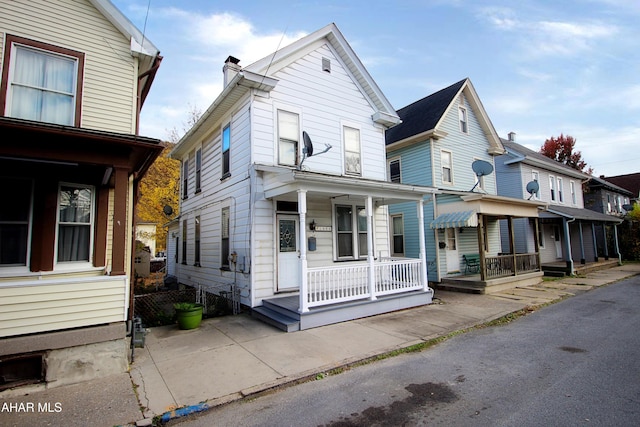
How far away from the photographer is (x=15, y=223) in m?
5.39

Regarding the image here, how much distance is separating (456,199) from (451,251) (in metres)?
2.49

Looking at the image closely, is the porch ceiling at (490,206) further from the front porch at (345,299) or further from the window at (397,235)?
the front porch at (345,299)

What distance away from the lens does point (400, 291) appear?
9.04m

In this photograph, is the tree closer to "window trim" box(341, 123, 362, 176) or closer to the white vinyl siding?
"window trim" box(341, 123, 362, 176)

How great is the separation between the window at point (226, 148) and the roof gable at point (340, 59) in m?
2.27

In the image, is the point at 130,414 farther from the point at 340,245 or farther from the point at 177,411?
the point at 340,245

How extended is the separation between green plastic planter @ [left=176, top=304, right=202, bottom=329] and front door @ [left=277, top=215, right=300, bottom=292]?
2184 millimetres

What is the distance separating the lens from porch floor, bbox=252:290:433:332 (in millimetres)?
6984

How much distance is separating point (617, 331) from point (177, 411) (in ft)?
28.0

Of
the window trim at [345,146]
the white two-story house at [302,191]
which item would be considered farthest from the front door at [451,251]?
the window trim at [345,146]

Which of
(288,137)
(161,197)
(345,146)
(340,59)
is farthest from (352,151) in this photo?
(161,197)

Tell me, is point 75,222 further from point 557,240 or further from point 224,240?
→ point 557,240

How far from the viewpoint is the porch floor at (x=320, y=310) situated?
6.98 m

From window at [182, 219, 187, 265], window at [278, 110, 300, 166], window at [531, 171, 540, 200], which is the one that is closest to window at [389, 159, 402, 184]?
window at [278, 110, 300, 166]
